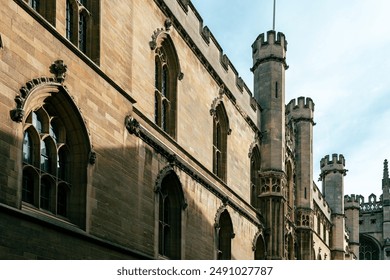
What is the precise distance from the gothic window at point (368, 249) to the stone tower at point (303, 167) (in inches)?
1109

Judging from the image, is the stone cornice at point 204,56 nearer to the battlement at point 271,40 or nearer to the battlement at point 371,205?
the battlement at point 271,40

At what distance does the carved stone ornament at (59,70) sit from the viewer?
36.4 ft

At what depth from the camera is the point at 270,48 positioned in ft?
88.4

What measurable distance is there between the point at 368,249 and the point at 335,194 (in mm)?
18102

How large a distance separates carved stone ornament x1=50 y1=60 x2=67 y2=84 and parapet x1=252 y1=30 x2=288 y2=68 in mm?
16467

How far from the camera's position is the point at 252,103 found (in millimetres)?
25031

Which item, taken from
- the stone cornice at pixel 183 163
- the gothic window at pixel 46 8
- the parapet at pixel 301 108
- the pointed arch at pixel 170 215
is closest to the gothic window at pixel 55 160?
the gothic window at pixel 46 8

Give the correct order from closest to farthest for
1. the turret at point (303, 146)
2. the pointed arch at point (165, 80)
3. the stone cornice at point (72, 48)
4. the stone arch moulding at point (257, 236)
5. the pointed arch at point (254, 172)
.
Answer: the stone cornice at point (72, 48) → the pointed arch at point (165, 80) → the stone arch moulding at point (257, 236) → the pointed arch at point (254, 172) → the turret at point (303, 146)

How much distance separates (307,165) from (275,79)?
7.56 metres

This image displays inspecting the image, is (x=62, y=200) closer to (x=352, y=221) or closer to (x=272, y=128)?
(x=272, y=128)

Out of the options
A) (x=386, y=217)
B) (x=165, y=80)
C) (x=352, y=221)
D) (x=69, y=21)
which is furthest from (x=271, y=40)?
(x=386, y=217)

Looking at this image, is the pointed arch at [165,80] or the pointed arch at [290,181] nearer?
the pointed arch at [165,80]

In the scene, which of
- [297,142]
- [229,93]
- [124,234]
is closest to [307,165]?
[297,142]
